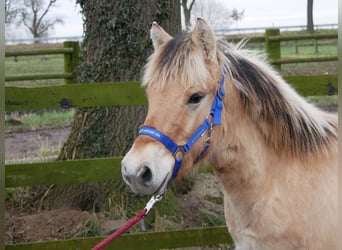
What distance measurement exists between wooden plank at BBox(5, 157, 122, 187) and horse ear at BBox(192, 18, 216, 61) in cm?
182

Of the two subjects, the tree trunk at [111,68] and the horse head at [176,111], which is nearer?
the horse head at [176,111]

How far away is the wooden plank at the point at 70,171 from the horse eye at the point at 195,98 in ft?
5.72

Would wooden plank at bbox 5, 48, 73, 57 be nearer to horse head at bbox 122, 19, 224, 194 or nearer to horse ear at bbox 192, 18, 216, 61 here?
horse head at bbox 122, 19, 224, 194

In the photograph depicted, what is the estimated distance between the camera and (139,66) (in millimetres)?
5039

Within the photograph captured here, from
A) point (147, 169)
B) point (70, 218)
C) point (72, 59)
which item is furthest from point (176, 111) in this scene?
point (72, 59)

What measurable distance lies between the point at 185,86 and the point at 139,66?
2.51 metres

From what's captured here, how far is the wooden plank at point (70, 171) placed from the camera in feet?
13.8

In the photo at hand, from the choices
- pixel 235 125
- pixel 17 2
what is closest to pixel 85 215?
pixel 235 125

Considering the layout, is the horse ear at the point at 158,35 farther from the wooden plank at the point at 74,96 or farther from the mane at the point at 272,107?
the wooden plank at the point at 74,96

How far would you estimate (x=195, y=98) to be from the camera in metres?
2.63

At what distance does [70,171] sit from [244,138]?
1.94 metres

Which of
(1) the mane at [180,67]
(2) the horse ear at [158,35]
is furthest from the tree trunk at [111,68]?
(1) the mane at [180,67]

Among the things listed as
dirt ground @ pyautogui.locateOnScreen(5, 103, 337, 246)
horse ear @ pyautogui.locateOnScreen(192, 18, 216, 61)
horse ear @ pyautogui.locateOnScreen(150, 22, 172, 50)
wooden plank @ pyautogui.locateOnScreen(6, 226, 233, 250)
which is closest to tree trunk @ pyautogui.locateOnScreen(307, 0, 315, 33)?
dirt ground @ pyautogui.locateOnScreen(5, 103, 337, 246)

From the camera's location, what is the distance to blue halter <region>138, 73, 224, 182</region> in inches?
98.4
